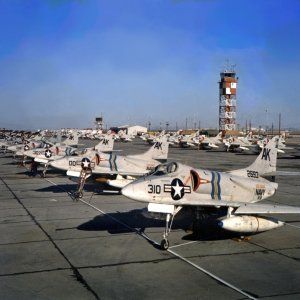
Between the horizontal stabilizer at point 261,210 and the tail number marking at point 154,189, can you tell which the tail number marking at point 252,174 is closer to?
the horizontal stabilizer at point 261,210

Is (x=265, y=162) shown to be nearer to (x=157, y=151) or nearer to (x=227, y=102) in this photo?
(x=157, y=151)

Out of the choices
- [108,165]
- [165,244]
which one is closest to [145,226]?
[165,244]

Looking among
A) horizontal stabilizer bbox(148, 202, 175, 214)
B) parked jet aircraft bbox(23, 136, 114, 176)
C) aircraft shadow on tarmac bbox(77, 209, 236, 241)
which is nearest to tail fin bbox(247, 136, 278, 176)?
aircraft shadow on tarmac bbox(77, 209, 236, 241)

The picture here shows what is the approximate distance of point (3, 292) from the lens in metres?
8.79

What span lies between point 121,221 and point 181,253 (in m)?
4.82

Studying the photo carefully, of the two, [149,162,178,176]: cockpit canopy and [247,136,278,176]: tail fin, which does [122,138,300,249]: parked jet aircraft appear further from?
[247,136,278,176]: tail fin

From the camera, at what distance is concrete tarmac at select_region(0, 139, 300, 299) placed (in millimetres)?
9031

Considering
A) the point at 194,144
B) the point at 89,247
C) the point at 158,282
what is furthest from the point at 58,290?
the point at 194,144

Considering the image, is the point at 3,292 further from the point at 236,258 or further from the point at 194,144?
the point at 194,144

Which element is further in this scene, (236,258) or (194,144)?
(194,144)

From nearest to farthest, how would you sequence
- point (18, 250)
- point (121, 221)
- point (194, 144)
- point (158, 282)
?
point (158, 282)
point (18, 250)
point (121, 221)
point (194, 144)

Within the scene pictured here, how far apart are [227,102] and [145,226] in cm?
13579

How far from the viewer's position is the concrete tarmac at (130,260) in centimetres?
903

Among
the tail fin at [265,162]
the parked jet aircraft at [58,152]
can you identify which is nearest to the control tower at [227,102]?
the parked jet aircraft at [58,152]
